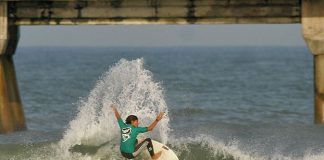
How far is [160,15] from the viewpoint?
26656 mm

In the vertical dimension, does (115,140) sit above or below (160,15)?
below

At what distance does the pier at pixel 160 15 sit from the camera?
25953 mm

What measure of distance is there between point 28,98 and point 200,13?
79.6ft

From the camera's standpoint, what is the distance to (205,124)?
1286 inches

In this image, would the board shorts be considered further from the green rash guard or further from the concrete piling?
the concrete piling

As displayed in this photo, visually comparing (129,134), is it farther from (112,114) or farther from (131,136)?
(112,114)

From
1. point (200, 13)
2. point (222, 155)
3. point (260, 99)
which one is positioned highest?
point (200, 13)

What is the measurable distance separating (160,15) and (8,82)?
591cm

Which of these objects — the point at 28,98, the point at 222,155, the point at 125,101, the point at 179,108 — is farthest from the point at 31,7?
the point at 28,98

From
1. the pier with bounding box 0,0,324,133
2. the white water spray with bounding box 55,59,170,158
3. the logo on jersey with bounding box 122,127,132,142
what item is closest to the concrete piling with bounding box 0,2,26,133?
the pier with bounding box 0,0,324,133

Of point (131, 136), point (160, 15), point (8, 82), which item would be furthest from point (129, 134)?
point (8, 82)

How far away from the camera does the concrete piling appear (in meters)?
26.7

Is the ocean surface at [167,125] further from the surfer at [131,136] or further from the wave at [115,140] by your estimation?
the surfer at [131,136]

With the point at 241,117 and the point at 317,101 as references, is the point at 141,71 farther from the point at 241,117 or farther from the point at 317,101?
the point at 241,117
